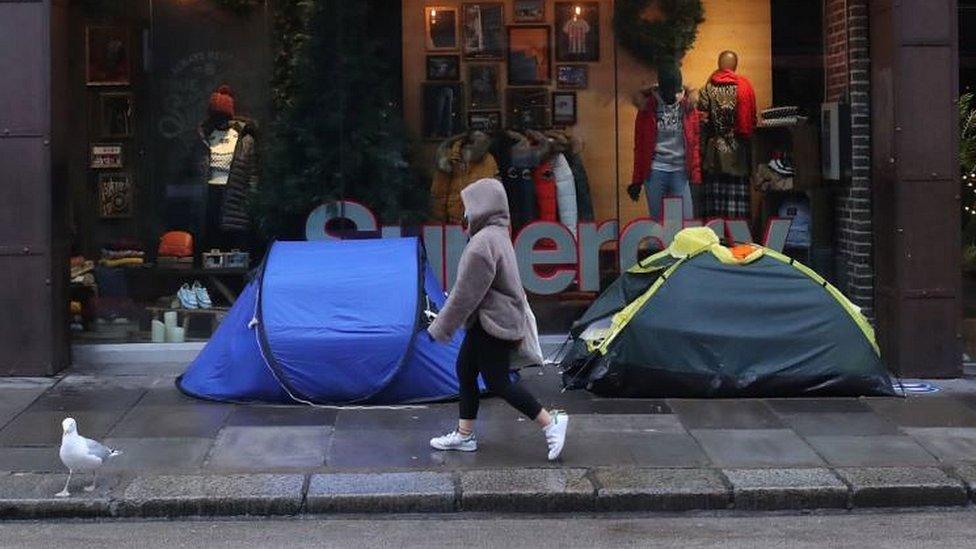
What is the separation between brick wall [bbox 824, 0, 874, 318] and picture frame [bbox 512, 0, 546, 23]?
2.40m

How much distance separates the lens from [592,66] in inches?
443

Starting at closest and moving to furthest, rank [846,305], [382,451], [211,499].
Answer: [211,499] < [382,451] < [846,305]

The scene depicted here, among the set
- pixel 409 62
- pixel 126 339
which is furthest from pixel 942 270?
pixel 126 339

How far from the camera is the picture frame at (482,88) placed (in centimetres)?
1120

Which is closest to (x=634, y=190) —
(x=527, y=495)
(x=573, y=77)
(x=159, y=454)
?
(x=573, y=77)

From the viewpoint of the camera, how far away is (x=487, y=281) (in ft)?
24.6

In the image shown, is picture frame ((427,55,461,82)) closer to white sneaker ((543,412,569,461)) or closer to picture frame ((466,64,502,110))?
picture frame ((466,64,502,110))

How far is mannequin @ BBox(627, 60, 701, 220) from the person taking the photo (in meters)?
11.2

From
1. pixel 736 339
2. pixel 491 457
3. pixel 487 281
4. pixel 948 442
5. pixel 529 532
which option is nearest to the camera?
pixel 529 532

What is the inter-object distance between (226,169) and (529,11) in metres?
2.90

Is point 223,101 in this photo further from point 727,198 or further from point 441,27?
point 727,198

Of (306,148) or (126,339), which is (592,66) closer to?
(306,148)

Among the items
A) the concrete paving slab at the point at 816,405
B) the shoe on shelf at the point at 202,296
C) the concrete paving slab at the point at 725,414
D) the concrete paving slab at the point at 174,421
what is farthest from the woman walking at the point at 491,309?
the shoe on shelf at the point at 202,296

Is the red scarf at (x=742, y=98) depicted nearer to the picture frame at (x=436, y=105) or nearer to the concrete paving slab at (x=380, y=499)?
the picture frame at (x=436, y=105)
